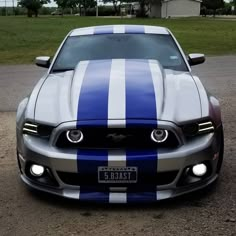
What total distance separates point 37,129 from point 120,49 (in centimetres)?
199

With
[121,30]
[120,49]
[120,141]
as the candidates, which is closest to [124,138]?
[120,141]

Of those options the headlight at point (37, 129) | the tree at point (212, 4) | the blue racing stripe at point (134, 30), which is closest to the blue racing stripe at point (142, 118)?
the headlight at point (37, 129)

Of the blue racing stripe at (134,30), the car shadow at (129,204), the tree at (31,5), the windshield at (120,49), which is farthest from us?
the tree at (31,5)

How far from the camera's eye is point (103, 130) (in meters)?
3.90

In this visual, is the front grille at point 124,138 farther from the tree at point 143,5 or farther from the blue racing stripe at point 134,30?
the tree at point 143,5

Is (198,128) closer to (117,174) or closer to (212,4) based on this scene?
(117,174)

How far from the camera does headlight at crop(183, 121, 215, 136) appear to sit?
3.96 meters

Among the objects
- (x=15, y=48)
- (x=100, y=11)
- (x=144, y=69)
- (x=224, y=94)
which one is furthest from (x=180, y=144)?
(x=100, y=11)

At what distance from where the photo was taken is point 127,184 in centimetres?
390

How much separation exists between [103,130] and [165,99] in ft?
2.03

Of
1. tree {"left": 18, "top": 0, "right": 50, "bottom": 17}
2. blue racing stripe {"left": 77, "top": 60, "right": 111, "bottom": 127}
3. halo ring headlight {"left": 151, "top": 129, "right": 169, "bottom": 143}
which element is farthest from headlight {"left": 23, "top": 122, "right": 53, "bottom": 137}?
tree {"left": 18, "top": 0, "right": 50, "bottom": 17}

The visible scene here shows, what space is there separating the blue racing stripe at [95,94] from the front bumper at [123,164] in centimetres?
30

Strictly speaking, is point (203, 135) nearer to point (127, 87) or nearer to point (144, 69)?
point (127, 87)

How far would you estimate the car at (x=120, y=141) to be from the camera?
12.6 ft
